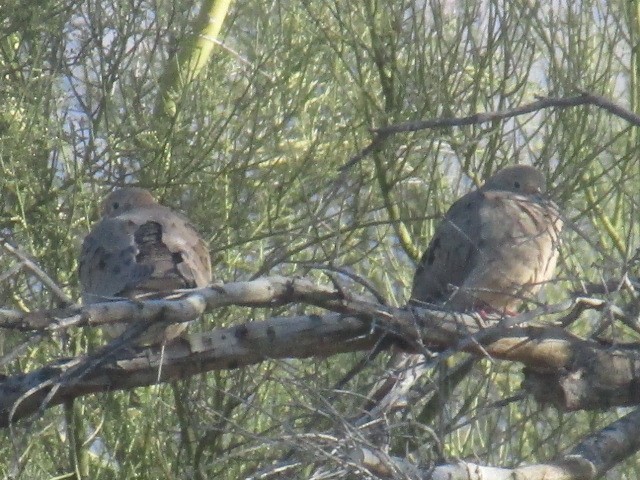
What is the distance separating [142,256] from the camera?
5531 millimetres

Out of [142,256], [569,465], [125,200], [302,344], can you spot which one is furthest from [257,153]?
[569,465]

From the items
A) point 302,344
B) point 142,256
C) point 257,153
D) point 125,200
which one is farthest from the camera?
point 257,153

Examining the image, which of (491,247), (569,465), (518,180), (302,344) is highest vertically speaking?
(518,180)

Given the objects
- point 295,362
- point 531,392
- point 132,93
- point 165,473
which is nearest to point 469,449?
point 295,362

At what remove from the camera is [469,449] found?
6.44m

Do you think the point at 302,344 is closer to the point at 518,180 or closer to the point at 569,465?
the point at 569,465

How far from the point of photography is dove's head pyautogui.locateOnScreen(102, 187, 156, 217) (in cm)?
591

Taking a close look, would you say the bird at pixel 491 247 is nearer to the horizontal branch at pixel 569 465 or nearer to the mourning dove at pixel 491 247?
the mourning dove at pixel 491 247

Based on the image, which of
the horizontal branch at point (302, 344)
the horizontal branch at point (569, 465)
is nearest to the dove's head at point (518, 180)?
the horizontal branch at point (302, 344)

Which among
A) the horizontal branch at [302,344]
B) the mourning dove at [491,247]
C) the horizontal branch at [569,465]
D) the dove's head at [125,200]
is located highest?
the dove's head at [125,200]

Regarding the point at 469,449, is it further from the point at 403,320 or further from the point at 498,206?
the point at 403,320

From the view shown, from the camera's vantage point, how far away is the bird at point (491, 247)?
231 inches

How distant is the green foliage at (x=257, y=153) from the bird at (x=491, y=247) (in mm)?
144

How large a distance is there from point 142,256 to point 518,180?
1.84 m
